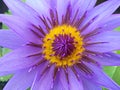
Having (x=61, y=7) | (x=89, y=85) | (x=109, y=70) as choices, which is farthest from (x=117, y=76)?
(x=61, y=7)

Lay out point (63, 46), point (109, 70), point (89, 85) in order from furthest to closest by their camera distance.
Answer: point (109, 70)
point (89, 85)
point (63, 46)

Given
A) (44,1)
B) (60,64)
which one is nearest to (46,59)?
(60,64)

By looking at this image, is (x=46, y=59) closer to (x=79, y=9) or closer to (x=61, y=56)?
(x=61, y=56)

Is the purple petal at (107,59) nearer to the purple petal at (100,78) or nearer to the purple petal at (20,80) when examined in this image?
the purple petal at (100,78)

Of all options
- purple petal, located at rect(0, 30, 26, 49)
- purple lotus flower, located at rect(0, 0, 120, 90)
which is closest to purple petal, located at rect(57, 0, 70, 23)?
purple lotus flower, located at rect(0, 0, 120, 90)

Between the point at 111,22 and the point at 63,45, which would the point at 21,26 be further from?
the point at 111,22

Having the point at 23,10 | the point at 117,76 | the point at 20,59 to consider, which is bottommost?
the point at 117,76
